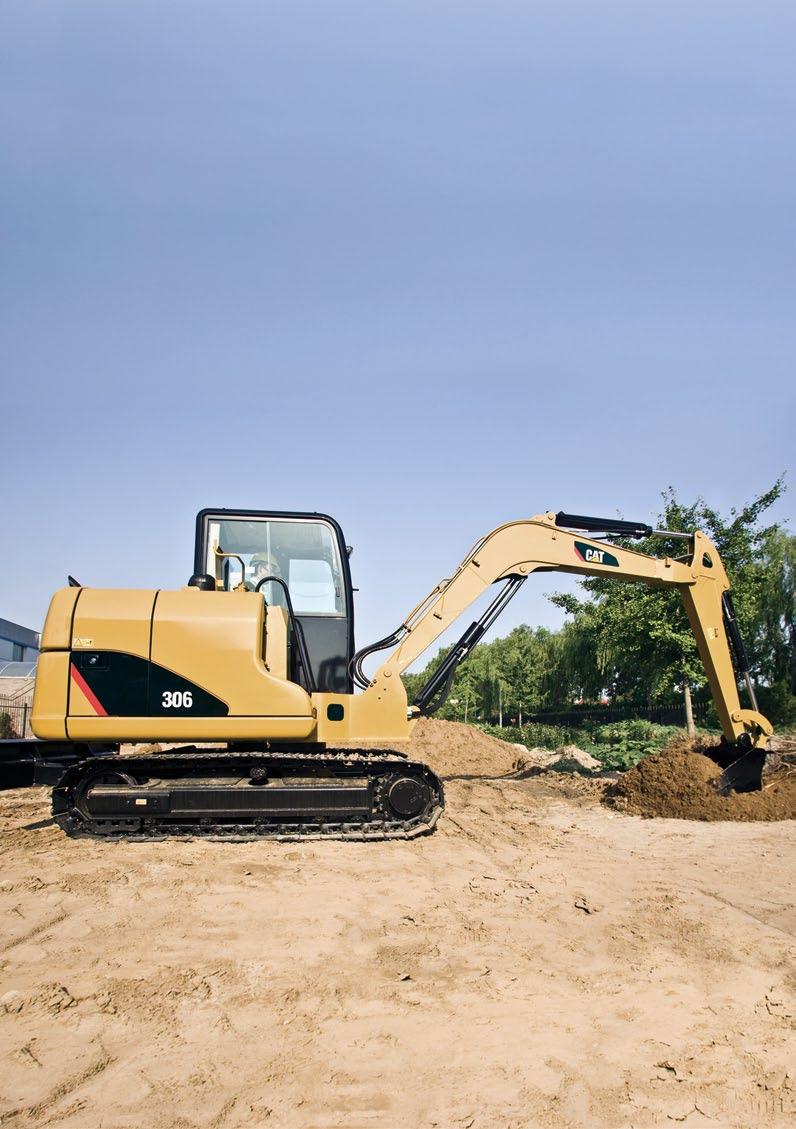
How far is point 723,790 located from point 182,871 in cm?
761

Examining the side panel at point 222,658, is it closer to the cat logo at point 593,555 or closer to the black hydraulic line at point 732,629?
the cat logo at point 593,555

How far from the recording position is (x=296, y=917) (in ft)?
18.3

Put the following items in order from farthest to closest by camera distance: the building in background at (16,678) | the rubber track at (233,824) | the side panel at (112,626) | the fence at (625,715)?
1. the fence at (625,715)
2. the building in background at (16,678)
3. the rubber track at (233,824)
4. the side panel at (112,626)

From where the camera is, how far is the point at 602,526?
11.0m

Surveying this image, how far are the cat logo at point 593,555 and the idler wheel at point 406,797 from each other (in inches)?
168

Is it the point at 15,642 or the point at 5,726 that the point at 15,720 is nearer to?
the point at 5,726

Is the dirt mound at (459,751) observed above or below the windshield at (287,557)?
below

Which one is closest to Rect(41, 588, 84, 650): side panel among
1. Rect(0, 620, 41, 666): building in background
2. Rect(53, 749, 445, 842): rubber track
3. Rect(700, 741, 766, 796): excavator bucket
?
Rect(53, 749, 445, 842): rubber track

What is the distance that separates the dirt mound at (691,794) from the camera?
34.1 ft

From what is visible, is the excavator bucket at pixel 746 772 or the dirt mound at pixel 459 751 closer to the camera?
the excavator bucket at pixel 746 772

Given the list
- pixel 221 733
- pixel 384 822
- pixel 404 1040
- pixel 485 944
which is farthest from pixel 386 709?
pixel 404 1040

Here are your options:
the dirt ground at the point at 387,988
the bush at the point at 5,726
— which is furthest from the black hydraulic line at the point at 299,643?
the bush at the point at 5,726

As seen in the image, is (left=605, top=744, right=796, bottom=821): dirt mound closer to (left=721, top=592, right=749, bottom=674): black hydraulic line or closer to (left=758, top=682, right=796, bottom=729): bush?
(left=721, top=592, right=749, bottom=674): black hydraulic line

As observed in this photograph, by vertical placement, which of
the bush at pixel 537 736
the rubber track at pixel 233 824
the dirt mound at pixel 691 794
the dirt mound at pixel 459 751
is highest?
the rubber track at pixel 233 824
